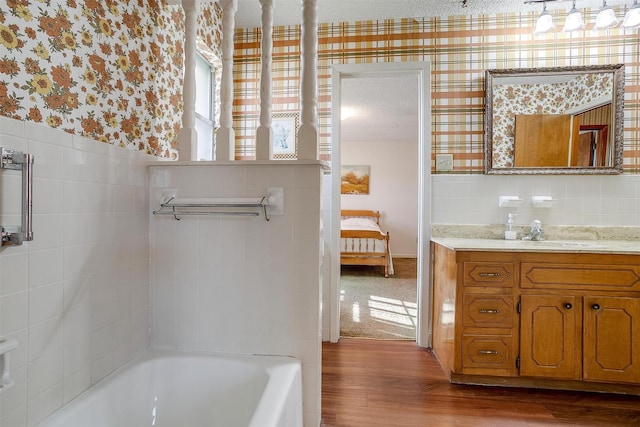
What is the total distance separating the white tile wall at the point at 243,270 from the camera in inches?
55.9

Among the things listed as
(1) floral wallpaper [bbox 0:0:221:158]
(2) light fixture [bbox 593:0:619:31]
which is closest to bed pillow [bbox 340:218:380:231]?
(2) light fixture [bbox 593:0:619:31]

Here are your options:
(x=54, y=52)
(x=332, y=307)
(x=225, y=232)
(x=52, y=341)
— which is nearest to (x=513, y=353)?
(x=332, y=307)

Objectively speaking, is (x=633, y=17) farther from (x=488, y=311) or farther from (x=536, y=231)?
(x=488, y=311)

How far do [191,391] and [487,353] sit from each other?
1671 mm

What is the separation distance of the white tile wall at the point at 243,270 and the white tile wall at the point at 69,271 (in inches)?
4.9

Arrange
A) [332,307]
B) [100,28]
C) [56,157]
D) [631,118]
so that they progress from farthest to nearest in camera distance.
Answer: [332,307]
[631,118]
[100,28]
[56,157]

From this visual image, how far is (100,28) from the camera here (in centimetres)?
125

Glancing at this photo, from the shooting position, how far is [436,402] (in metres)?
1.81

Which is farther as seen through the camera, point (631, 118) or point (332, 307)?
point (332, 307)

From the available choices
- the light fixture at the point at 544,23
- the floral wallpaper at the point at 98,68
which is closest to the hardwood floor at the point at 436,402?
the floral wallpaper at the point at 98,68

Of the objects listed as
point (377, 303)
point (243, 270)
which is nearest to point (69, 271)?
point (243, 270)

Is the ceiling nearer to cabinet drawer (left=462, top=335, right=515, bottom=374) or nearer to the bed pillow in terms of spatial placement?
cabinet drawer (left=462, top=335, right=515, bottom=374)

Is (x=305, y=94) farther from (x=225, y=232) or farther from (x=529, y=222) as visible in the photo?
(x=529, y=222)

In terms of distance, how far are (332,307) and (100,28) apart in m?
2.18
